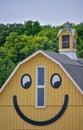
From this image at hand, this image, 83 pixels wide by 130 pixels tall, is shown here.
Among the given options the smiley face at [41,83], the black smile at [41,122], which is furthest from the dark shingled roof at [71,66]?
the black smile at [41,122]

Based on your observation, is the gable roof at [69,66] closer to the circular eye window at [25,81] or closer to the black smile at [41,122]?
the circular eye window at [25,81]

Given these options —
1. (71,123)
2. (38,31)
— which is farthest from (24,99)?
(38,31)

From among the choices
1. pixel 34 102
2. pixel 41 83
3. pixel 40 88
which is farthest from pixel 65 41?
pixel 34 102

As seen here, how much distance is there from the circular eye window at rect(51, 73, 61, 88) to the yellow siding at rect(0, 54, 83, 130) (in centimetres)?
21

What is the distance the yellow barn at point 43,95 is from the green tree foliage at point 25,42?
19.4 metres

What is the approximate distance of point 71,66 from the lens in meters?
42.4

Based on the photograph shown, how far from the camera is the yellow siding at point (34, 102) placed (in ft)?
134

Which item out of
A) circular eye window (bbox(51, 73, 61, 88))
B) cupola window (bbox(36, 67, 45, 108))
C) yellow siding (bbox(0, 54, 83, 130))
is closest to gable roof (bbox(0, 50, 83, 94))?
yellow siding (bbox(0, 54, 83, 130))

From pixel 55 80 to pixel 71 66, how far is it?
180 cm

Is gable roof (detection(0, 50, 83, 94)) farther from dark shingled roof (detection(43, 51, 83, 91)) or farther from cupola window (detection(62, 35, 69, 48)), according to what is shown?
cupola window (detection(62, 35, 69, 48))

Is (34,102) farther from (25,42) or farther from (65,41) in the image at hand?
(25,42)

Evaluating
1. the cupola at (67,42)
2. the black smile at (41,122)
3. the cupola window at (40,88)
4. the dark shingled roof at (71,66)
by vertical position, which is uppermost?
the cupola at (67,42)

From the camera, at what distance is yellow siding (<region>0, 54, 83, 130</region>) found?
4078cm

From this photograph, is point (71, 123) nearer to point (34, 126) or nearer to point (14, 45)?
point (34, 126)
